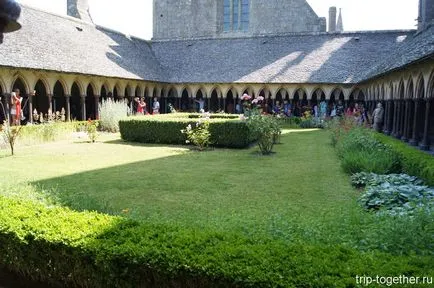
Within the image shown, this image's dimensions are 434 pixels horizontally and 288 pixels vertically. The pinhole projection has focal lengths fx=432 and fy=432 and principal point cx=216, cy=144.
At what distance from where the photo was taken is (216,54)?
3234 cm

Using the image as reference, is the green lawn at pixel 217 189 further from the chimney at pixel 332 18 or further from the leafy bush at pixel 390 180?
the chimney at pixel 332 18

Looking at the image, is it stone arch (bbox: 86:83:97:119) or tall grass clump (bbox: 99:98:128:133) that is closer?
tall grass clump (bbox: 99:98:128:133)

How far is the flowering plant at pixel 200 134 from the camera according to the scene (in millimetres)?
14359

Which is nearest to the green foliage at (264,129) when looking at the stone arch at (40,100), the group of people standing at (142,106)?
the group of people standing at (142,106)

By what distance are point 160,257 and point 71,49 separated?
70.0ft

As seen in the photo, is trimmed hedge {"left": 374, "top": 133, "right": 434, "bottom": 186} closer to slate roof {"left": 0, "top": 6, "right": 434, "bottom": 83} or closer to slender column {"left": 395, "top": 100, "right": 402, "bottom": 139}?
slender column {"left": 395, "top": 100, "right": 402, "bottom": 139}

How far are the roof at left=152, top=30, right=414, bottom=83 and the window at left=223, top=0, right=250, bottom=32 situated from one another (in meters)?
4.91

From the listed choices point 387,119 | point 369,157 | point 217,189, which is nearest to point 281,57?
point 387,119

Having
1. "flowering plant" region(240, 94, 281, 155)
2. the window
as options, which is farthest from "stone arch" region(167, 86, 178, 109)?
"flowering plant" region(240, 94, 281, 155)

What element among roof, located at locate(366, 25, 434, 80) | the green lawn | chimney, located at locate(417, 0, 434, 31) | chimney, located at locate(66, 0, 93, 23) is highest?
chimney, located at locate(66, 0, 93, 23)

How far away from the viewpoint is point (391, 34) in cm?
2952

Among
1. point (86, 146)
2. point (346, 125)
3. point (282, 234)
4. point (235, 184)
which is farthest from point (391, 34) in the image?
point (282, 234)

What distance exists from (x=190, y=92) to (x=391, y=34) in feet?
47.5

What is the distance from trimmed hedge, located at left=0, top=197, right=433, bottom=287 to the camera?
2.92 m
